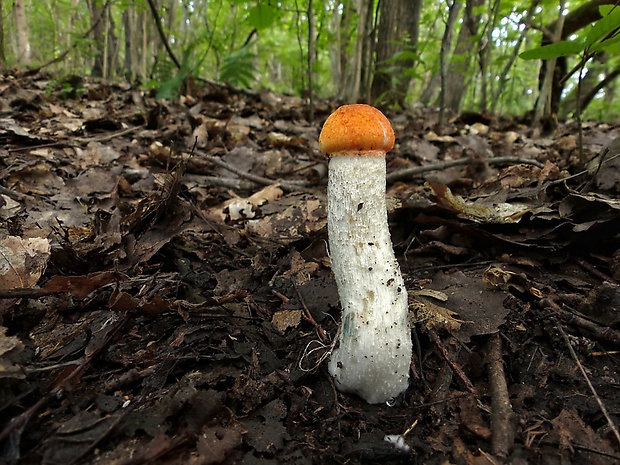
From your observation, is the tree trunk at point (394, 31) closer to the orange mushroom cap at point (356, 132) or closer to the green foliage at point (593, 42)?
the green foliage at point (593, 42)

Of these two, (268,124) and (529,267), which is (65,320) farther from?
(268,124)

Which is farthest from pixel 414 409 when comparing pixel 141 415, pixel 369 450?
pixel 141 415

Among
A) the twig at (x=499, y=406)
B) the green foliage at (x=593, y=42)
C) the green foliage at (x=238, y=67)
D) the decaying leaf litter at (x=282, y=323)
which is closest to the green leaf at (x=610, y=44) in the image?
the green foliage at (x=593, y=42)

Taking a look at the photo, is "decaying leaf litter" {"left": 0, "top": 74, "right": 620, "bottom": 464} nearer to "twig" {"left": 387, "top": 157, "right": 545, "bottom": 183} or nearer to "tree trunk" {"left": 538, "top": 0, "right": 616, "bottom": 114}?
"twig" {"left": 387, "top": 157, "right": 545, "bottom": 183}

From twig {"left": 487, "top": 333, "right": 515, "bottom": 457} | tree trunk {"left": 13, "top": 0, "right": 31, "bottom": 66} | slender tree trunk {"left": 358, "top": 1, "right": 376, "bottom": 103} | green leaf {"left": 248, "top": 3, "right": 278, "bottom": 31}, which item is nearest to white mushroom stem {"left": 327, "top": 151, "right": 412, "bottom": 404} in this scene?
twig {"left": 487, "top": 333, "right": 515, "bottom": 457}

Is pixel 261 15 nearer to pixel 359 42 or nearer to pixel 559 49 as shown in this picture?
pixel 359 42

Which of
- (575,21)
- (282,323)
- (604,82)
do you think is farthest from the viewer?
(575,21)

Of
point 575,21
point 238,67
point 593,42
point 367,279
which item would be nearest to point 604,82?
point 575,21
